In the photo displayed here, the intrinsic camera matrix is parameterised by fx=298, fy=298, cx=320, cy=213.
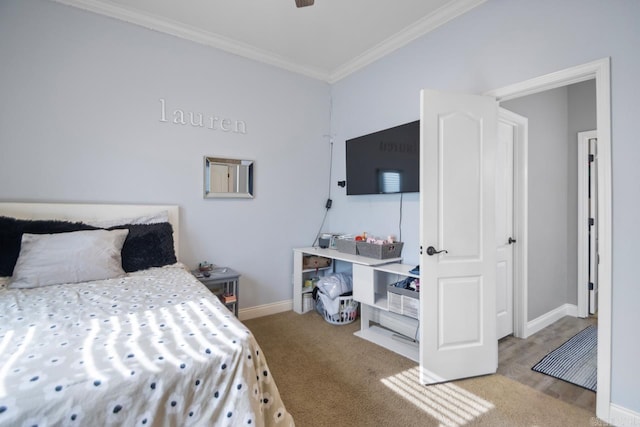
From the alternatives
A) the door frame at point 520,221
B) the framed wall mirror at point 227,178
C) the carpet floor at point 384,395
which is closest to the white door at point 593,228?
the door frame at point 520,221

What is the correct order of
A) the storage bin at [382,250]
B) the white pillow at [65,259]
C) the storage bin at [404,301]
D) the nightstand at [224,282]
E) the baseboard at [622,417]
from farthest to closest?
the storage bin at [382,250], the nightstand at [224,282], the storage bin at [404,301], the white pillow at [65,259], the baseboard at [622,417]

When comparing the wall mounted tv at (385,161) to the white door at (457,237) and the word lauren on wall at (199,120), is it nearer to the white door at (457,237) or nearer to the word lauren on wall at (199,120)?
the white door at (457,237)

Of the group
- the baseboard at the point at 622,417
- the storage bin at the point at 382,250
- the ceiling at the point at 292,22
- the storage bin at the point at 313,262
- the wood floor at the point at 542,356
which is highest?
the ceiling at the point at 292,22

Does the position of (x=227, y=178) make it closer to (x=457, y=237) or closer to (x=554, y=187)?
(x=457, y=237)

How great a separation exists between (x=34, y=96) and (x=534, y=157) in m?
4.38

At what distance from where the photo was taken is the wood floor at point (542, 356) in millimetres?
1915

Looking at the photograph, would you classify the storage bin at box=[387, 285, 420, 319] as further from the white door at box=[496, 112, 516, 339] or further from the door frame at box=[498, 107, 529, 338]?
the door frame at box=[498, 107, 529, 338]

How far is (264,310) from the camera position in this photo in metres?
3.32

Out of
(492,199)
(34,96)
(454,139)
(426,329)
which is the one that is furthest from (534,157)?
(34,96)

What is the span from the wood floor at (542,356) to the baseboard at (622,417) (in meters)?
0.10

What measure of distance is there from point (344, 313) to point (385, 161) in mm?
1599

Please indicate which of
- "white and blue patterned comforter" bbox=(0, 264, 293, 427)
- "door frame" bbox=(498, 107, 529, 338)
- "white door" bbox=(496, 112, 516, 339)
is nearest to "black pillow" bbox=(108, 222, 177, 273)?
"white and blue patterned comforter" bbox=(0, 264, 293, 427)

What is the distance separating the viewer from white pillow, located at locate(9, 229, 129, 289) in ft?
5.97

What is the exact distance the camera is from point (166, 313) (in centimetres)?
133
